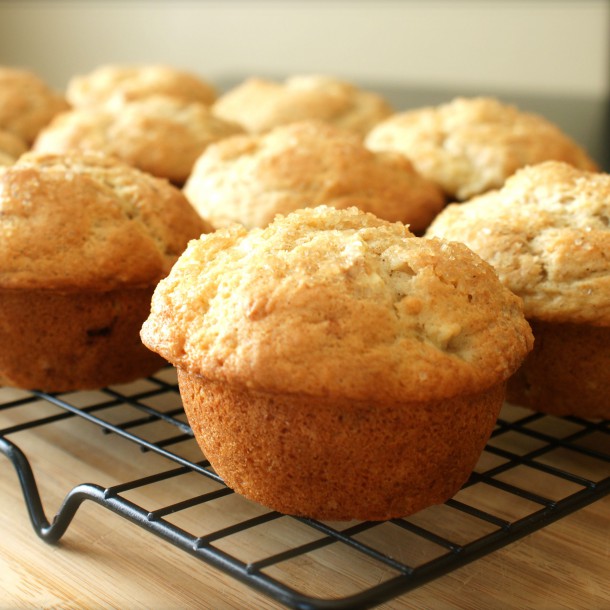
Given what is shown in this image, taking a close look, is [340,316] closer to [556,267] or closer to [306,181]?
[556,267]

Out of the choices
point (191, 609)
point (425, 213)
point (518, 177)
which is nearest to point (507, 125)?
point (425, 213)

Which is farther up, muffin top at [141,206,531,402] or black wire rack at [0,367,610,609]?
muffin top at [141,206,531,402]

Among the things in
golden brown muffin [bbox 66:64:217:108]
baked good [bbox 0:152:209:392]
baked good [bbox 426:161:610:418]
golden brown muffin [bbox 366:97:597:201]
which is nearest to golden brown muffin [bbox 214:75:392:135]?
golden brown muffin [bbox 66:64:217:108]

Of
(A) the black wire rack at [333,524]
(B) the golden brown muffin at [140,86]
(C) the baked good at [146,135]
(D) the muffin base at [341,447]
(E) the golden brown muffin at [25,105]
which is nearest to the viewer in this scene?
(A) the black wire rack at [333,524]

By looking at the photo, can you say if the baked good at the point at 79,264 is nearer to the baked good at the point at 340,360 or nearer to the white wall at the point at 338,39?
the baked good at the point at 340,360

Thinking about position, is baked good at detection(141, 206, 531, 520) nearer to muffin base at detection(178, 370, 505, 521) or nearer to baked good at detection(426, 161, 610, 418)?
muffin base at detection(178, 370, 505, 521)

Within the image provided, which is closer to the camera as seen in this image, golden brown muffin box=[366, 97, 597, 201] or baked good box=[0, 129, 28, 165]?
golden brown muffin box=[366, 97, 597, 201]

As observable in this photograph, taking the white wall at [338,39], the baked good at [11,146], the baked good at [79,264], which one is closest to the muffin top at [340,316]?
the baked good at [79,264]
